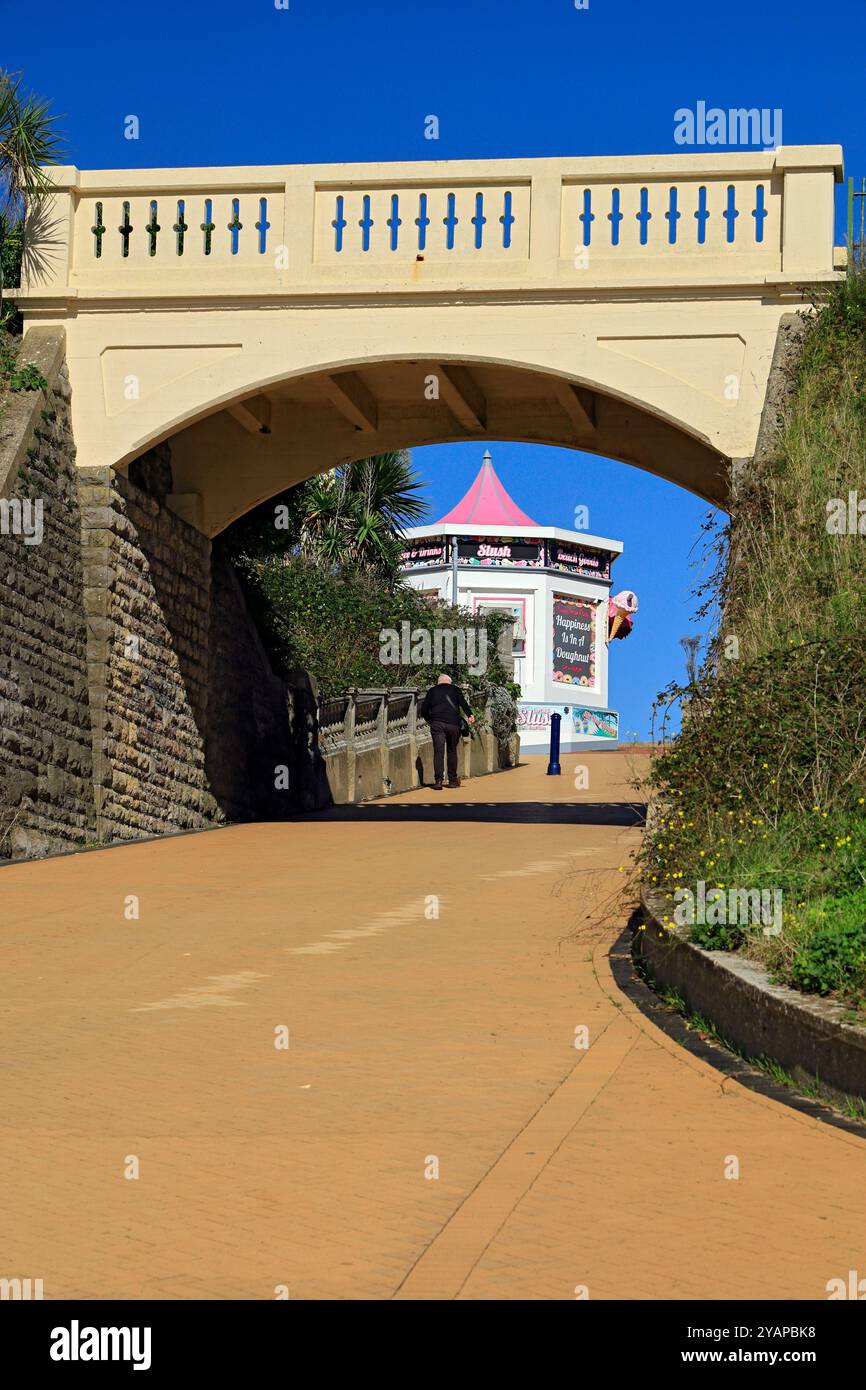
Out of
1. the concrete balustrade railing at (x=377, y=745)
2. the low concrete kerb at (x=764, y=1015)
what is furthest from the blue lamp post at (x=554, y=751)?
the low concrete kerb at (x=764, y=1015)

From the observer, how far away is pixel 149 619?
696 inches

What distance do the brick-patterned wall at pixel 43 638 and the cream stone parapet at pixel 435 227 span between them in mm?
1347

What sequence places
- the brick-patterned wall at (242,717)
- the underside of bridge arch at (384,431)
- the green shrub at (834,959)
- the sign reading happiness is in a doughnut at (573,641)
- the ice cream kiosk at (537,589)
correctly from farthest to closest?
1. the sign reading happiness is in a doughnut at (573,641)
2. the ice cream kiosk at (537,589)
3. the brick-patterned wall at (242,717)
4. the underside of bridge arch at (384,431)
5. the green shrub at (834,959)

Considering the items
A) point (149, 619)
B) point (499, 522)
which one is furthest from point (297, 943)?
point (499, 522)

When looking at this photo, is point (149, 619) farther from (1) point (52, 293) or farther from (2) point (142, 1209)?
(2) point (142, 1209)

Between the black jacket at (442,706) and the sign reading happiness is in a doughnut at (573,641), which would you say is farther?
the sign reading happiness is in a doughnut at (573,641)

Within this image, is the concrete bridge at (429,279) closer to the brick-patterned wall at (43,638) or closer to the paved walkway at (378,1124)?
the brick-patterned wall at (43,638)

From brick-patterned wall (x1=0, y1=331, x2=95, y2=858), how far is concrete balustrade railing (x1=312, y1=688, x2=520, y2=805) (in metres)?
7.74

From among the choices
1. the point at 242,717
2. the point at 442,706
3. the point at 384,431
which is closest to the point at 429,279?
the point at 384,431

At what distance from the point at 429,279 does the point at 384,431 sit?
11.3 ft

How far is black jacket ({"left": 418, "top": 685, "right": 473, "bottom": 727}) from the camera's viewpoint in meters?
26.3

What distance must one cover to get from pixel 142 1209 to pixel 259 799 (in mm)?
16590

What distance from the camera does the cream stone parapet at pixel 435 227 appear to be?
16469mm

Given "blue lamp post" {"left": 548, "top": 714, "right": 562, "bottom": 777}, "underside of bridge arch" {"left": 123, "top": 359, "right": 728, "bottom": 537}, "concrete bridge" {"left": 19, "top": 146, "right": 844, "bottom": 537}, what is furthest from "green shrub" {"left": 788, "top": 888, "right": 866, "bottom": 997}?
"blue lamp post" {"left": 548, "top": 714, "right": 562, "bottom": 777}
